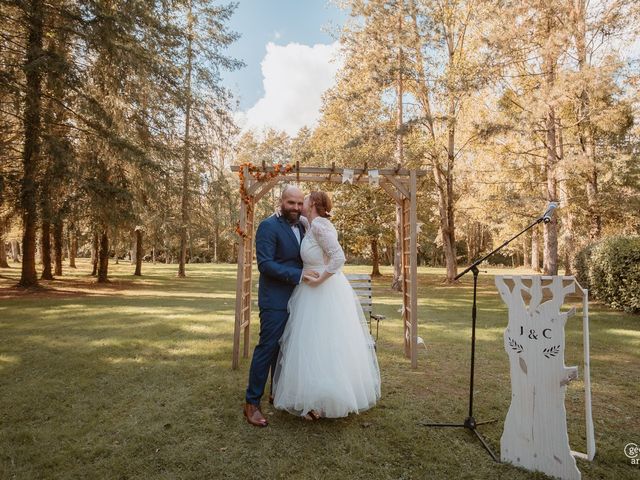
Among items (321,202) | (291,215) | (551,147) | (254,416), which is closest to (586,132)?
(551,147)

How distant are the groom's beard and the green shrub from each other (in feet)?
30.8

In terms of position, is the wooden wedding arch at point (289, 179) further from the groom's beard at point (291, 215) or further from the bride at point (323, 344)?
the bride at point (323, 344)

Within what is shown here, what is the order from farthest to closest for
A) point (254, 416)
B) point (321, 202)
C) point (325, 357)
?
point (321, 202) → point (254, 416) → point (325, 357)

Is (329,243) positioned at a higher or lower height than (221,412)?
higher

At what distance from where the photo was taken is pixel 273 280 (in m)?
3.93

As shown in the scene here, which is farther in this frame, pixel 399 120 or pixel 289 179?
pixel 399 120

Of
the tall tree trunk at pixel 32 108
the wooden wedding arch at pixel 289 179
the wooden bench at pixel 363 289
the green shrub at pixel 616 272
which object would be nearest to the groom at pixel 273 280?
the wooden wedding arch at pixel 289 179

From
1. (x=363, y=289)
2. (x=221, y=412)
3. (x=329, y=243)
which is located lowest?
(x=221, y=412)

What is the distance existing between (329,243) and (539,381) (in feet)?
6.52

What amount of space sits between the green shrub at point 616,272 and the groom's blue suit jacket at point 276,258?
31.0ft

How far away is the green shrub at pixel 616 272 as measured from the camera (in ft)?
31.8

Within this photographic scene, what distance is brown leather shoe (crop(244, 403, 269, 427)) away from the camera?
3.68 metres

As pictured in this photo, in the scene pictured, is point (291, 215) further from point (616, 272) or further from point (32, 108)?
point (616, 272)

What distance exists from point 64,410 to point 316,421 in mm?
2471
